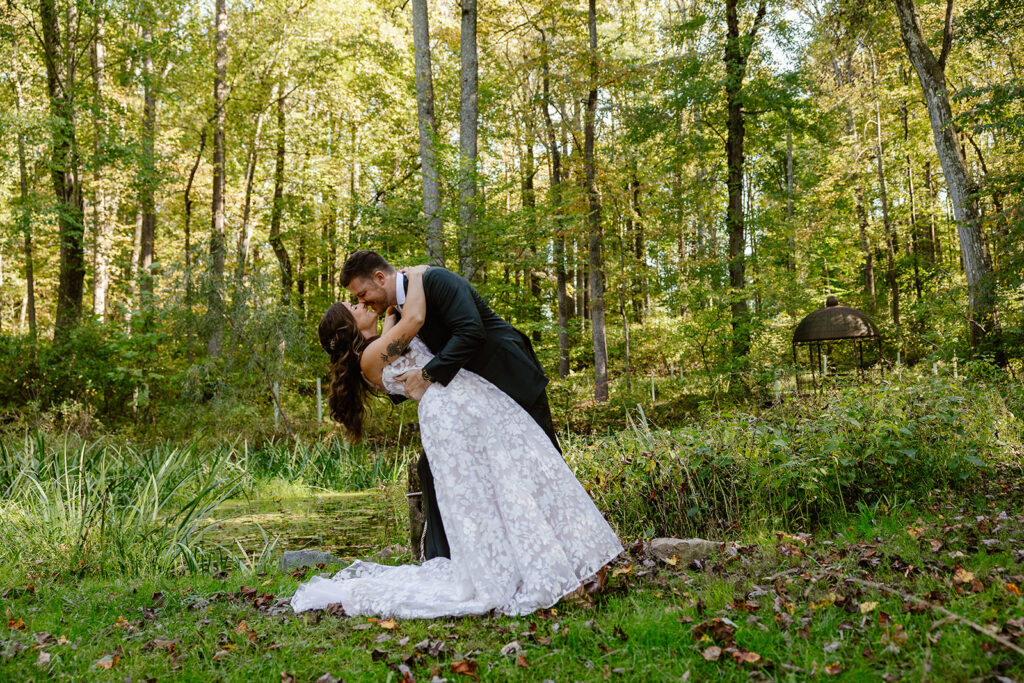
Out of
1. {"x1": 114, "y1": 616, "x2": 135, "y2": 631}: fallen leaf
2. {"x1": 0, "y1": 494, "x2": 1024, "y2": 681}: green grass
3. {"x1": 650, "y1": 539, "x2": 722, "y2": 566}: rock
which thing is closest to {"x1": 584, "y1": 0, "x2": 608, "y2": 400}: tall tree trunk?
{"x1": 650, "y1": 539, "x2": 722, "y2": 566}: rock

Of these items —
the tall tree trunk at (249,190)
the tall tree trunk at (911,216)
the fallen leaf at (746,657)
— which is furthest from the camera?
the tall tree trunk at (911,216)

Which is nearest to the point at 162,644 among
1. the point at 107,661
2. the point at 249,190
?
the point at 107,661

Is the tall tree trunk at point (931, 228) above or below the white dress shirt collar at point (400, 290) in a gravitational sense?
above

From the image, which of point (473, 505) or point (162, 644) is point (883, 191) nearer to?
point (473, 505)

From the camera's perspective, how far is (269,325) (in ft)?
35.5

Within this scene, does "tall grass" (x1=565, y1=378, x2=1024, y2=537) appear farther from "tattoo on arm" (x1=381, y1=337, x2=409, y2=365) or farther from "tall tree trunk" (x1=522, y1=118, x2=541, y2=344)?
"tall tree trunk" (x1=522, y1=118, x2=541, y2=344)

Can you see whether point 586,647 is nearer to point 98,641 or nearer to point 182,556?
point 98,641

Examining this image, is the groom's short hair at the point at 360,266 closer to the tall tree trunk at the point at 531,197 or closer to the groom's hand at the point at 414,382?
the groom's hand at the point at 414,382

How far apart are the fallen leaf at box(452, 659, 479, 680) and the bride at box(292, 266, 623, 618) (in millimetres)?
577

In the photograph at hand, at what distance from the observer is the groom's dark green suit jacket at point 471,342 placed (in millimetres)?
3529

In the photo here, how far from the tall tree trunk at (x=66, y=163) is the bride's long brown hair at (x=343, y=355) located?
1131 cm

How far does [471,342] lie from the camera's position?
139 inches

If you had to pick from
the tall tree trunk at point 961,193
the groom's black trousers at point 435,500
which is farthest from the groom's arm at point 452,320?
the tall tree trunk at point 961,193

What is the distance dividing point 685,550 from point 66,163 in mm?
14216
